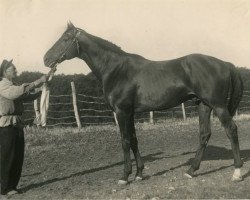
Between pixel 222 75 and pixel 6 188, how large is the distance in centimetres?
421

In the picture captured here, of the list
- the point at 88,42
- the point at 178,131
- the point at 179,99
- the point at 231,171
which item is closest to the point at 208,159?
the point at 231,171

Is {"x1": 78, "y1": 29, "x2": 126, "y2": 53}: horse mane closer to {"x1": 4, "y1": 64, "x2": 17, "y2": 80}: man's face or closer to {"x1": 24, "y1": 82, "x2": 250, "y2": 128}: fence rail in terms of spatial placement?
{"x1": 4, "y1": 64, "x2": 17, "y2": 80}: man's face

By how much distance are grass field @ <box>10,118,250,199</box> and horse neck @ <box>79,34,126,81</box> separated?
6.94 ft

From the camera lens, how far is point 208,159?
1030 centimetres

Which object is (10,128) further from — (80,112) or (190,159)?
(80,112)

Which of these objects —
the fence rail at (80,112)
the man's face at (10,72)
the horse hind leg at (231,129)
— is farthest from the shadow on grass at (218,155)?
the fence rail at (80,112)

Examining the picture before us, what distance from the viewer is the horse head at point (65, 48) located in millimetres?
8212

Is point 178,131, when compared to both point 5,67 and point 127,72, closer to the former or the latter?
point 127,72

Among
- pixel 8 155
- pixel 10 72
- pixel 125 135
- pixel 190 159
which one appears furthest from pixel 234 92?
pixel 8 155

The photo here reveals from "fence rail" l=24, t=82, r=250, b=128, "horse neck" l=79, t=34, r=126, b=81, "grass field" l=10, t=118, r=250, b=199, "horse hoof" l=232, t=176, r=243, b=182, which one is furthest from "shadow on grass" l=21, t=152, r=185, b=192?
"fence rail" l=24, t=82, r=250, b=128

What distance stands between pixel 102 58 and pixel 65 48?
2.43 ft

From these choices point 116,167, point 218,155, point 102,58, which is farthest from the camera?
point 218,155

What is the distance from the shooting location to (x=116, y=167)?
973 cm

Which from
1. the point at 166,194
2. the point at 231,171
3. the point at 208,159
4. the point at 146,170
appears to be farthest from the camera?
the point at 208,159
